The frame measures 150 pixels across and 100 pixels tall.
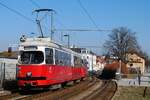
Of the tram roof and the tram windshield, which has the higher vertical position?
the tram roof

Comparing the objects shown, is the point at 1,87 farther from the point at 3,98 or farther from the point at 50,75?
the point at 3,98

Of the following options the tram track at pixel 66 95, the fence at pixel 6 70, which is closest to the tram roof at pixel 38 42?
the tram track at pixel 66 95

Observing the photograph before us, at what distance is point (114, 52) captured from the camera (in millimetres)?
111750

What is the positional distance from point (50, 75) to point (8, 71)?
7881 millimetres

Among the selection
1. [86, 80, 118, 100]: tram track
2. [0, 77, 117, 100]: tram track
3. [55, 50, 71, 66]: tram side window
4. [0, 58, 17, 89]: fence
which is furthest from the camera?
[0, 58, 17, 89]: fence

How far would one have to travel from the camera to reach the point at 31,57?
27.4 meters

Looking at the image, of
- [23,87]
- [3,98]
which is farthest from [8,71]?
[3,98]

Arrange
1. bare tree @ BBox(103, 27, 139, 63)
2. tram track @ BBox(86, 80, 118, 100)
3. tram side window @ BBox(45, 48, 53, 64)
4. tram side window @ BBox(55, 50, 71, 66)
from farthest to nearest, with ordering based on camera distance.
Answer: bare tree @ BBox(103, 27, 139, 63) < tram side window @ BBox(55, 50, 71, 66) < tram side window @ BBox(45, 48, 53, 64) < tram track @ BBox(86, 80, 118, 100)

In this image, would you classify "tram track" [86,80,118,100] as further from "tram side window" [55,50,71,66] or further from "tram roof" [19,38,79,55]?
"tram roof" [19,38,79,55]

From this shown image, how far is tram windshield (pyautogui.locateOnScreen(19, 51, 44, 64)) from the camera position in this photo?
27250mm

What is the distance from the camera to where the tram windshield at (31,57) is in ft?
89.4

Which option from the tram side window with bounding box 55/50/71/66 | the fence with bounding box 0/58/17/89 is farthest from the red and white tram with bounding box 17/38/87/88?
the fence with bounding box 0/58/17/89

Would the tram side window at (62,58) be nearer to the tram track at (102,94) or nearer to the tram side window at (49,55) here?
the tram side window at (49,55)

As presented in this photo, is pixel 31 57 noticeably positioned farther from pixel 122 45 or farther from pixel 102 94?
pixel 122 45
